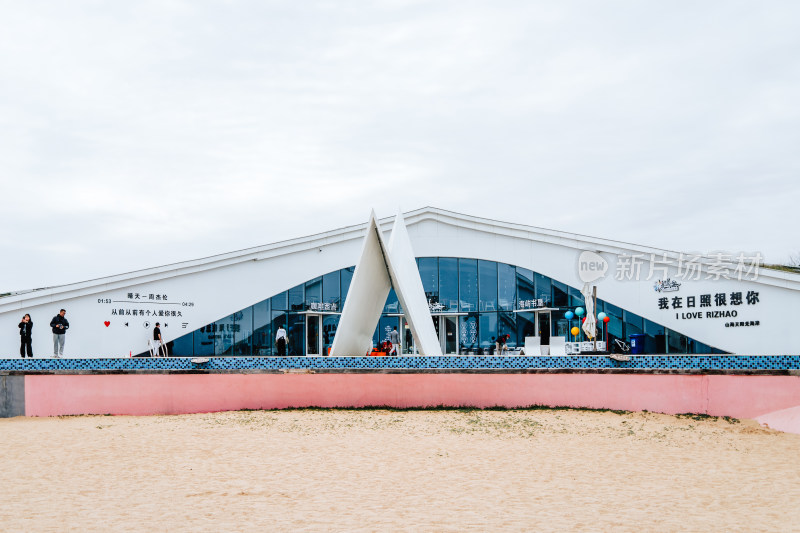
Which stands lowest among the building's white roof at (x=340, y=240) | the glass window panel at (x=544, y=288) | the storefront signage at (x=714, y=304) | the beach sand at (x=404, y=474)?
the beach sand at (x=404, y=474)

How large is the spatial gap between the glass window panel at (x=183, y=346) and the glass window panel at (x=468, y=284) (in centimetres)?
975

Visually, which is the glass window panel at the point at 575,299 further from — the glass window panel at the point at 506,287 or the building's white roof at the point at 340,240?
the glass window panel at the point at 506,287

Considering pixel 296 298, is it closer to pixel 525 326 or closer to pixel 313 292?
pixel 313 292

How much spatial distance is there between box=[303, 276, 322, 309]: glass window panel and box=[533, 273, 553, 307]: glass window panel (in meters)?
7.90

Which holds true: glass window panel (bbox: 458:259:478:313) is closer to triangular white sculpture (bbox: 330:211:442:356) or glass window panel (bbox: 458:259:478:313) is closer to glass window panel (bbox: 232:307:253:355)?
glass window panel (bbox: 232:307:253:355)

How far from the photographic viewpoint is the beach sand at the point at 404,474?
19.1ft

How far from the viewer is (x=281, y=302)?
957 inches

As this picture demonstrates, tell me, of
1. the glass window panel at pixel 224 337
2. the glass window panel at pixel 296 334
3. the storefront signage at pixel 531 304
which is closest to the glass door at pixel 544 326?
the storefront signage at pixel 531 304

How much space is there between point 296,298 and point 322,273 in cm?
134

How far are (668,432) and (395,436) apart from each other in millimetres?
4306

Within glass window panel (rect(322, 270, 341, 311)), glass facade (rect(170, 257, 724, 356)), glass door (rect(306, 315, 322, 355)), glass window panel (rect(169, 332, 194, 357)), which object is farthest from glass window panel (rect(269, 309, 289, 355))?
glass window panel (rect(169, 332, 194, 357))

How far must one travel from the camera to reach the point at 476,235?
986 inches

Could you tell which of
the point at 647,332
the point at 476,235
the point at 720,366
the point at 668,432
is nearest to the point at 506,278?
the point at 476,235

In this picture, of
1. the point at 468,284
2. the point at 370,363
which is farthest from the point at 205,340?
the point at 370,363
